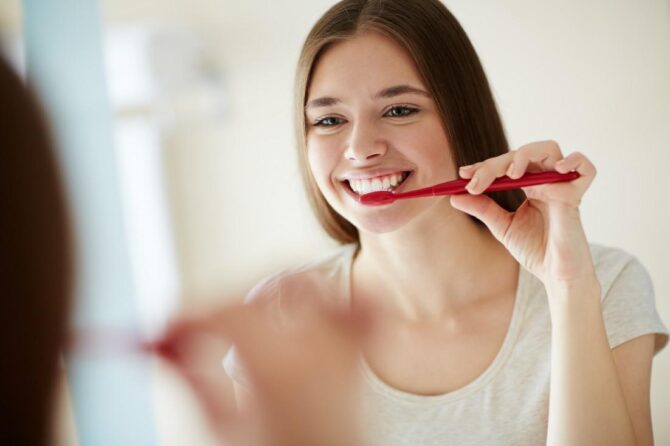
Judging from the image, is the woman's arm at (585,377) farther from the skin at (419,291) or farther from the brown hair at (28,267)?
the brown hair at (28,267)

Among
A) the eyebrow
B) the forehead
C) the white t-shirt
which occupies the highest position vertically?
the forehead

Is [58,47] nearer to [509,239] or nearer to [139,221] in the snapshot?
[509,239]

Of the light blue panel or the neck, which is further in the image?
the neck

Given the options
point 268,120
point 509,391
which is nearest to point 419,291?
point 509,391

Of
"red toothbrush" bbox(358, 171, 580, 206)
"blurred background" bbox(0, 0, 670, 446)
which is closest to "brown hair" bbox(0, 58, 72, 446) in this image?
"red toothbrush" bbox(358, 171, 580, 206)

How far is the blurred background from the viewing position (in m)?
0.84

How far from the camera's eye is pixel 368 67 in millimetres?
657

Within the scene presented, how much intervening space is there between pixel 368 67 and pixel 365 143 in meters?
0.08

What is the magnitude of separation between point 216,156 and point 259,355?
0.74 m

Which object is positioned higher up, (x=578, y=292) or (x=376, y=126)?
(x=376, y=126)

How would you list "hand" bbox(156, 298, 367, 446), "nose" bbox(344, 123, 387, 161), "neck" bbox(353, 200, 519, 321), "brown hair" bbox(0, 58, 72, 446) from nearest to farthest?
"brown hair" bbox(0, 58, 72, 446) < "hand" bbox(156, 298, 367, 446) < "nose" bbox(344, 123, 387, 161) < "neck" bbox(353, 200, 519, 321)

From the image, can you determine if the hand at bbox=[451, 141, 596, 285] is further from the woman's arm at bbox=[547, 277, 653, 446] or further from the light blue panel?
the light blue panel

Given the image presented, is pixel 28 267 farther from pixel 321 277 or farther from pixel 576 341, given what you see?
pixel 321 277

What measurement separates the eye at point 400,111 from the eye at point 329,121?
51mm
